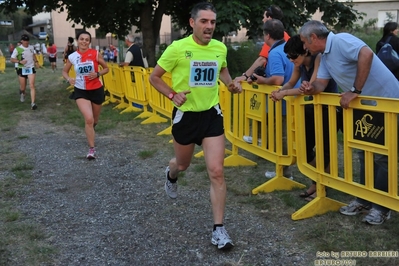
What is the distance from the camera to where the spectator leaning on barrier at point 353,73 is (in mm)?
4070

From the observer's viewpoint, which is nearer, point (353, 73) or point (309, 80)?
point (353, 73)

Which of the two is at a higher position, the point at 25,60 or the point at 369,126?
the point at 25,60

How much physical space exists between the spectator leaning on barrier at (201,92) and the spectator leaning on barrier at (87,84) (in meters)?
3.35

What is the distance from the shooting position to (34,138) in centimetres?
924

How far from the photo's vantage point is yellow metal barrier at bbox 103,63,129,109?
12445mm

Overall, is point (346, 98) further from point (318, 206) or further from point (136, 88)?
point (136, 88)

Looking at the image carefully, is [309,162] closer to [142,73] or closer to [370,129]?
[370,129]

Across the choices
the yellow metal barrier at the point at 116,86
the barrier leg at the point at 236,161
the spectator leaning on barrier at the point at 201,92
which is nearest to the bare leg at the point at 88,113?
the barrier leg at the point at 236,161

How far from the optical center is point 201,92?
4.33 metres

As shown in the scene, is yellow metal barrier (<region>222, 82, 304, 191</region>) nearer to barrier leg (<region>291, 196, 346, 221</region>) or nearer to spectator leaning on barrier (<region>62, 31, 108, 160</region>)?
barrier leg (<region>291, 196, 346, 221</region>)

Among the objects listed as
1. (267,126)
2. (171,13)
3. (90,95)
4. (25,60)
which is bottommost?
(267,126)

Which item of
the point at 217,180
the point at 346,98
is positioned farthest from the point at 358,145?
the point at 217,180

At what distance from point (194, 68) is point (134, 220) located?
1.67m

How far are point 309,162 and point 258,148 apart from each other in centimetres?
95
